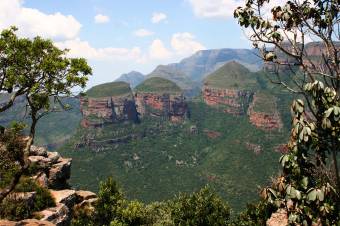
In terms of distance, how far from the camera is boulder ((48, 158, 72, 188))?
5368 centimetres

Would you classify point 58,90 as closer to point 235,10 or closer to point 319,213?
point 235,10

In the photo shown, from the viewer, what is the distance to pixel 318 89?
Result: 49.9 ft

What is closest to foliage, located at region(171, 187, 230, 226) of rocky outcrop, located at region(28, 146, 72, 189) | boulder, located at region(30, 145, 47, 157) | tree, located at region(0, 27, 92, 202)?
rocky outcrop, located at region(28, 146, 72, 189)

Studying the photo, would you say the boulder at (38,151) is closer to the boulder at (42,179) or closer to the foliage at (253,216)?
the boulder at (42,179)

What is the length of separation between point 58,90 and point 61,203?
19355mm

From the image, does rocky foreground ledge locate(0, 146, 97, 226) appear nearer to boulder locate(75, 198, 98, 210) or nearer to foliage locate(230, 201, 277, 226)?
boulder locate(75, 198, 98, 210)

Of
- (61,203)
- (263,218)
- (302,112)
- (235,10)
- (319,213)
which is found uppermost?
(235,10)

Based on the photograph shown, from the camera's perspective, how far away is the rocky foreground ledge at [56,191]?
140 ft

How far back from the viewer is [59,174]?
180ft

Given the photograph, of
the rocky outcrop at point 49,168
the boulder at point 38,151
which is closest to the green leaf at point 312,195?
the rocky outcrop at point 49,168

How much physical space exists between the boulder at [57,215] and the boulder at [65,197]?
6.45 feet

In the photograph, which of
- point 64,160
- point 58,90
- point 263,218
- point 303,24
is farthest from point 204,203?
point 303,24

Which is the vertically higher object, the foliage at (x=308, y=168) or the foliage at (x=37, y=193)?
the foliage at (x=308, y=168)

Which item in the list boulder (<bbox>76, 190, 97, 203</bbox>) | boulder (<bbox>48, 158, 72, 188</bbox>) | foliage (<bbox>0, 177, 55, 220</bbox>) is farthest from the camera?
boulder (<bbox>76, 190, 97, 203</bbox>)
